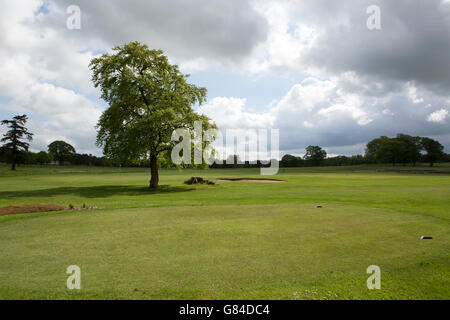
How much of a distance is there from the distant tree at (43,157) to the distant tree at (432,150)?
575 feet

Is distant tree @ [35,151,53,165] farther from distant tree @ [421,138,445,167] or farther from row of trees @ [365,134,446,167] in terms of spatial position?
distant tree @ [421,138,445,167]

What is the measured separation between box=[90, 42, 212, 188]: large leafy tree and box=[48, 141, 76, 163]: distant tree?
12857 centimetres

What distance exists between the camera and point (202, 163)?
33312 millimetres

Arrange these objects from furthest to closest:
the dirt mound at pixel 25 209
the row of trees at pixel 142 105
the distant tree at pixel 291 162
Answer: the distant tree at pixel 291 162 < the row of trees at pixel 142 105 < the dirt mound at pixel 25 209

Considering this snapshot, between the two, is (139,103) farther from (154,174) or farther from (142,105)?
(154,174)

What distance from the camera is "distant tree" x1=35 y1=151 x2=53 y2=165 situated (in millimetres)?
129750

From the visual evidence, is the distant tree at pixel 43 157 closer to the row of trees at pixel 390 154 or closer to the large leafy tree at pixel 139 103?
the row of trees at pixel 390 154

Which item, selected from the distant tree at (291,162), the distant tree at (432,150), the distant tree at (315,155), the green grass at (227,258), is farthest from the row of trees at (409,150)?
the green grass at (227,258)

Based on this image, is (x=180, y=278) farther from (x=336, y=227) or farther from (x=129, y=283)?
(x=336, y=227)

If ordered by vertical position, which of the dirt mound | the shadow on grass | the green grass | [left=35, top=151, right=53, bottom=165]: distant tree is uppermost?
[left=35, top=151, right=53, bottom=165]: distant tree

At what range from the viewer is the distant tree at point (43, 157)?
5108 inches

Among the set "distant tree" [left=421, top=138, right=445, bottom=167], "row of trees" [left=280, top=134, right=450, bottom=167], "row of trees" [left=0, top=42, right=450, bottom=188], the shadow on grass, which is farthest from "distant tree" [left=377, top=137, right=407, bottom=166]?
the shadow on grass
